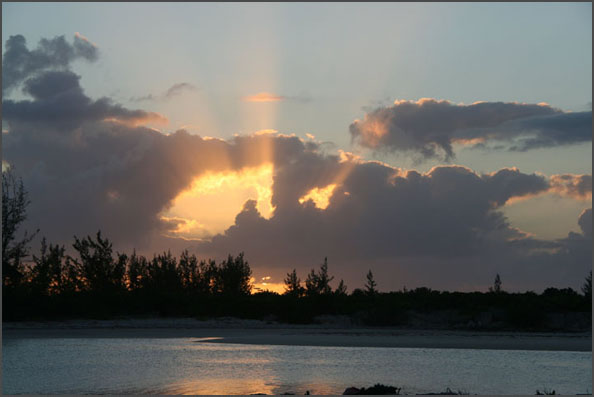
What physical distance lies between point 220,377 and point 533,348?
17.4 m

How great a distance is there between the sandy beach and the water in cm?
326

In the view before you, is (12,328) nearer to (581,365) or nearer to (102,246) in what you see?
(102,246)

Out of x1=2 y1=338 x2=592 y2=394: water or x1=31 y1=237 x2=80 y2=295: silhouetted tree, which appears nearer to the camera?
x1=2 y1=338 x2=592 y2=394: water

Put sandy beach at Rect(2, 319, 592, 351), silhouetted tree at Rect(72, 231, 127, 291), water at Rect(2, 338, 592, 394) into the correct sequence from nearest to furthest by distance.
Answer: water at Rect(2, 338, 592, 394) < sandy beach at Rect(2, 319, 592, 351) < silhouetted tree at Rect(72, 231, 127, 291)

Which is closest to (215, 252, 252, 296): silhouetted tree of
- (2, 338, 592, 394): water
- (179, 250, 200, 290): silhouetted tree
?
(179, 250, 200, 290): silhouetted tree

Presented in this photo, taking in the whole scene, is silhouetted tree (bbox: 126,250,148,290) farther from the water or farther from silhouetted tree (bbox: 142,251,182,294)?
the water

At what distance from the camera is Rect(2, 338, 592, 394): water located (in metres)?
18.8

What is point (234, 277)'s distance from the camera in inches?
2889

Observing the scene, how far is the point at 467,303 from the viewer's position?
47.1 metres

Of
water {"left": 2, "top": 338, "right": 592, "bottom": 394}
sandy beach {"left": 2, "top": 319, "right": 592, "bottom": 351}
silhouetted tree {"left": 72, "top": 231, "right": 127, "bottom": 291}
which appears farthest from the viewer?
silhouetted tree {"left": 72, "top": 231, "right": 127, "bottom": 291}

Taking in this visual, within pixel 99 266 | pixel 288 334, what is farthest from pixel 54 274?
pixel 288 334

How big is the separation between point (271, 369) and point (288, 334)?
57.8ft

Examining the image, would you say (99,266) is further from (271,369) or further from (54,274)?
(271,369)

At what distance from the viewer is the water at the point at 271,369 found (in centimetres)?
1881
